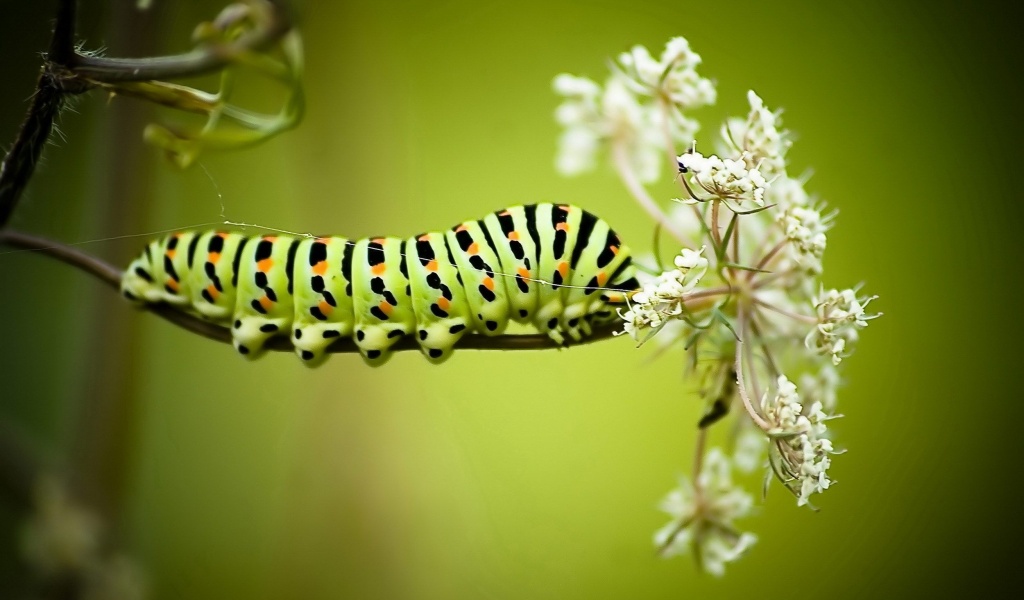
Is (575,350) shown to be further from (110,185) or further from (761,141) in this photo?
(110,185)

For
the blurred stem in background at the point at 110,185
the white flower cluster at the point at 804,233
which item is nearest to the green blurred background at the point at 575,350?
the blurred stem in background at the point at 110,185

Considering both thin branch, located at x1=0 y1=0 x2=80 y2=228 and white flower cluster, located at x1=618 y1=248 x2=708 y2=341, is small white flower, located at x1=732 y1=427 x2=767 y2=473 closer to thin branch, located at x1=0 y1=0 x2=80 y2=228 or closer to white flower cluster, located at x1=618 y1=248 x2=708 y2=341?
white flower cluster, located at x1=618 y1=248 x2=708 y2=341

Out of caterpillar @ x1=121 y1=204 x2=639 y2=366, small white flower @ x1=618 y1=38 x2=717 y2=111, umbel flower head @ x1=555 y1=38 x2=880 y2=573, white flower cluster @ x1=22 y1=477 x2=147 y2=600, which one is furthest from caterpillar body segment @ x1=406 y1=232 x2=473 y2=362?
white flower cluster @ x1=22 y1=477 x2=147 y2=600

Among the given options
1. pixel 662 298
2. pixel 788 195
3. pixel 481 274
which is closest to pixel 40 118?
pixel 481 274

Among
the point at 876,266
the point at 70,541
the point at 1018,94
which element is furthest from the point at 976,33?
the point at 70,541

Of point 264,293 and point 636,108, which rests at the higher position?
point 636,108

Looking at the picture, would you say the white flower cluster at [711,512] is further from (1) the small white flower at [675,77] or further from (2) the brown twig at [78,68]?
(2) the brown twig at [78,68]
